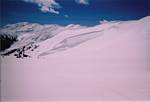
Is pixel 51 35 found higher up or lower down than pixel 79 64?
higher up

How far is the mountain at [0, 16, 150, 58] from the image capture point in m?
2.64

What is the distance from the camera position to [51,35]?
105 inches

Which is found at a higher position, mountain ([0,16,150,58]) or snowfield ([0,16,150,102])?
mountain ([0,16,150,58])

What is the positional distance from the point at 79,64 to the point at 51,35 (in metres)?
0.46

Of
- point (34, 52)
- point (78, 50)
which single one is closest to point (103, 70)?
point (78, 50)

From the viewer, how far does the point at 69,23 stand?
2.67 meters

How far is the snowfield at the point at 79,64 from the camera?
2.65 meters

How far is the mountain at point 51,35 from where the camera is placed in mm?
2643

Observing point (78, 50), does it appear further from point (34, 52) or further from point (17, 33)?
point (17, 33)

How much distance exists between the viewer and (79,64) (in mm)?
2670

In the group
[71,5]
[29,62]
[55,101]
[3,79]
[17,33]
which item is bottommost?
[55,101]

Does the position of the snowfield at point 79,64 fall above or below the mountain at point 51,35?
below

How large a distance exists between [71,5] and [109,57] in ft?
2.42

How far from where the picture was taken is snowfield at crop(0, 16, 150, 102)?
8.68ft
